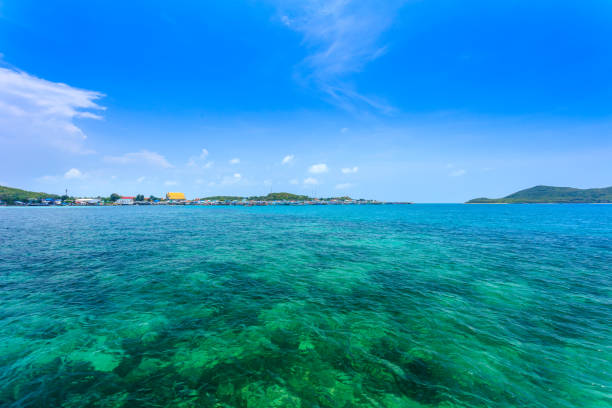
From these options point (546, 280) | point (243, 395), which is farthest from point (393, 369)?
point (546, 280)

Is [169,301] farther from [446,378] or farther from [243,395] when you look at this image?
[446,378]

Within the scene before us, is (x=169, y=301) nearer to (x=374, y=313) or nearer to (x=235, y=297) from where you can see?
(x=235, y=297)

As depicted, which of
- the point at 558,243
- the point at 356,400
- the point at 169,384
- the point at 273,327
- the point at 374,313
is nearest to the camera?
the point at 356,400

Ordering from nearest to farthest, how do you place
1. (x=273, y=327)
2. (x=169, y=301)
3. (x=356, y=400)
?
1. (x=356, y=400)
2. (x=273, y=327)
3. (x=169, y=301)

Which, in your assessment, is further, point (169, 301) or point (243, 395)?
point (169, 301)

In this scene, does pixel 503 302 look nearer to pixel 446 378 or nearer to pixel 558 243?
pixel 446 378

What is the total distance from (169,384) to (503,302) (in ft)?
62.4

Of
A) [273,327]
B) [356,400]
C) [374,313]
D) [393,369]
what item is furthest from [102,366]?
[374,313]

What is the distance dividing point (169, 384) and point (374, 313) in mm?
10278

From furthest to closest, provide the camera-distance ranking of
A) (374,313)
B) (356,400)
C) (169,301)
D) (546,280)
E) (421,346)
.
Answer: (546,280)
(169,301)
(374,313)
(421,346)
(356,400)

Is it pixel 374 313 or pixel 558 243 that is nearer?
pixel 374 313

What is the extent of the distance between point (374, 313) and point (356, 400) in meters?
6.32

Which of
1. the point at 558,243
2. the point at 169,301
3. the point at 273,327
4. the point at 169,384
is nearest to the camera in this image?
the point at 169,384

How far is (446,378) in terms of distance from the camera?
821 centimetres
